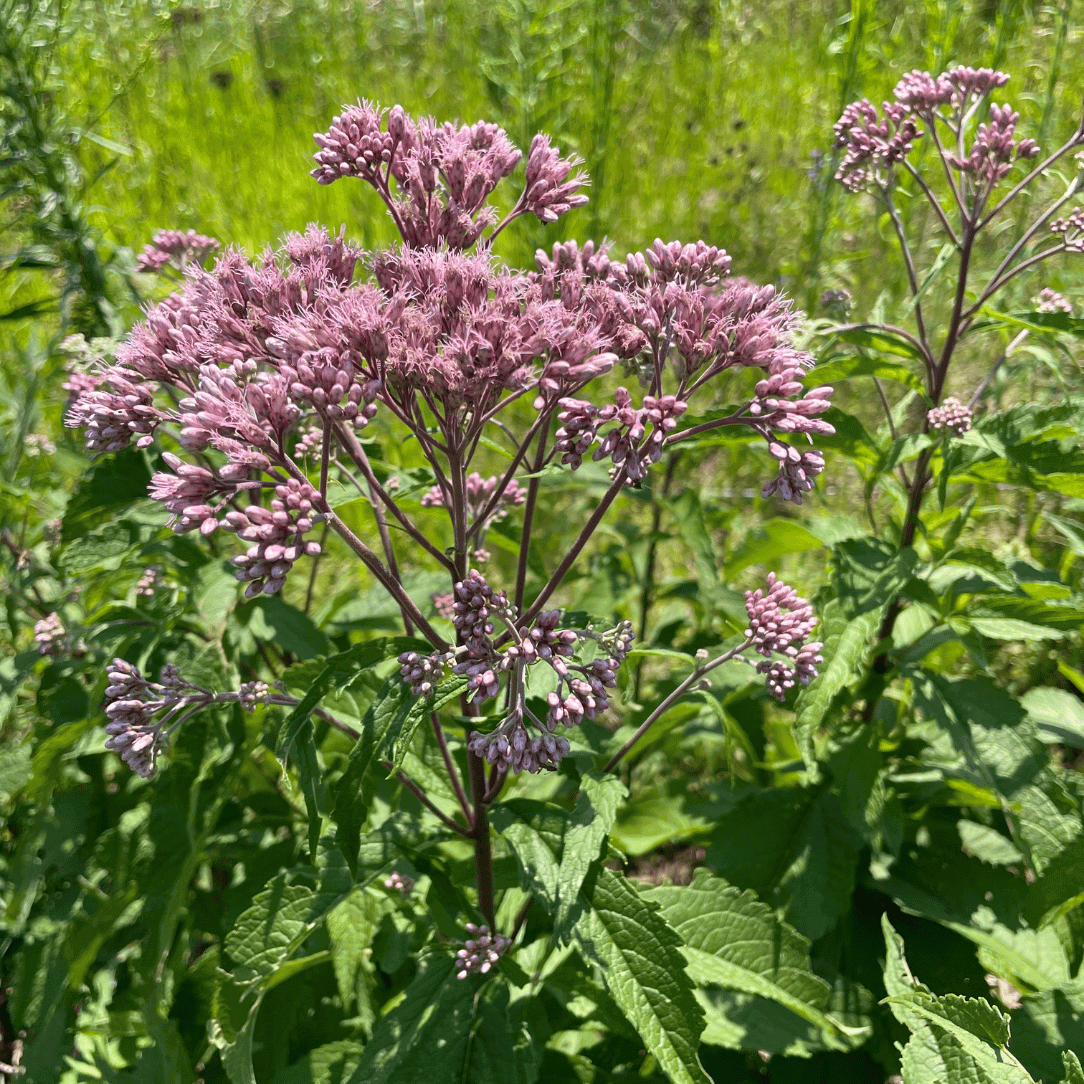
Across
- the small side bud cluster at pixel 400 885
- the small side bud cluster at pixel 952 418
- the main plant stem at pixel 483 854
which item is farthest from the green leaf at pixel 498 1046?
the small side bud cluster at pixel 952 418

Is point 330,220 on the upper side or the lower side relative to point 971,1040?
upper

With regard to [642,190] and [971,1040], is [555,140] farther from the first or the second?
[971,1040]

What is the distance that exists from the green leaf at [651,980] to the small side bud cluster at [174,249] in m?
2.67

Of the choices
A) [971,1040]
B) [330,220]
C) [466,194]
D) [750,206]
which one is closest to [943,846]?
[971,1040]

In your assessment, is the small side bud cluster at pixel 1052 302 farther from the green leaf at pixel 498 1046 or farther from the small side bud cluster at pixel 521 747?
the green leaf at pixel 498 1046

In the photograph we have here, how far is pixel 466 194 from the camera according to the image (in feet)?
6.77

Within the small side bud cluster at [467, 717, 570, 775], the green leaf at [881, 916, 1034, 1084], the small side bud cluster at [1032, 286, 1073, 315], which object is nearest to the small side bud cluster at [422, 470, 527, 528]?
the small side bud cluster at [467, 717, 570, 775]

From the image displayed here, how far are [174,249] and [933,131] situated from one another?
9.09ft

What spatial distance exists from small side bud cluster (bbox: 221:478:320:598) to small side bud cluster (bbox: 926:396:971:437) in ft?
6.22

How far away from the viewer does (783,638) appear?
6.98 feet

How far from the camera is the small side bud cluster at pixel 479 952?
6.64ft

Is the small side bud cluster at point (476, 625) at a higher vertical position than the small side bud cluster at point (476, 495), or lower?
higher

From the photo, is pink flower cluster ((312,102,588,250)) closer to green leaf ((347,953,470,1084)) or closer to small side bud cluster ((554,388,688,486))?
small side bud cluster ((554,388,688,486))

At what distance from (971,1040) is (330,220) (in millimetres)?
7744
